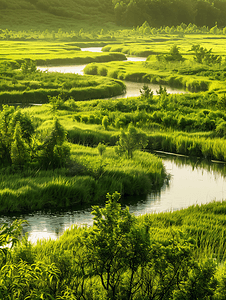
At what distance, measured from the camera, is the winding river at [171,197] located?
41.6 ft

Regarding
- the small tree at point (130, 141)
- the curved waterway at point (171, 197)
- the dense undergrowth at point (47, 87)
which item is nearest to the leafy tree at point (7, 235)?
the curved waterway at point (171, 197)

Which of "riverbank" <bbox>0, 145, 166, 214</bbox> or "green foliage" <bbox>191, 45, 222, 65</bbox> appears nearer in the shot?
"riverbank" <bbox>0, 145, 166, 214</bbox>

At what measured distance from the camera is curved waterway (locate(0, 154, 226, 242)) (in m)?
12.7

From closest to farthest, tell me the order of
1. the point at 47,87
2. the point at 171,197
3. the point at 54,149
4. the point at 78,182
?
the point at 78,182
the point at 171,197
the point at 54,149
the point at 47,87

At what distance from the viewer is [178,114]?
28.1 m

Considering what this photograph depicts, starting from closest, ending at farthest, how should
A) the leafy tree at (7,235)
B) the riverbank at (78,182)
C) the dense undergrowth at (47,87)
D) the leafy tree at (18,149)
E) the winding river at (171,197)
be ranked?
the leafy tree at (7,235)
the winding river at (171,197)
the riverbank at (78,182)
the leafy tree at (18,149)
the dense undergrowth at (47,87)

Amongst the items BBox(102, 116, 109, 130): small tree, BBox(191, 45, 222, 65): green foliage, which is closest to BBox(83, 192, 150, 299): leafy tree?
BBox(102, 116, 109, 130): small tree

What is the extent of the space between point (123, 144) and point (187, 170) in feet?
11.0

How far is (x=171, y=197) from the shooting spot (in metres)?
15.8

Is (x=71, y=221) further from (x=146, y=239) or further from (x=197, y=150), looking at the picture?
(x=197, y=150)

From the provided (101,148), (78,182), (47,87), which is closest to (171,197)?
(78,182)

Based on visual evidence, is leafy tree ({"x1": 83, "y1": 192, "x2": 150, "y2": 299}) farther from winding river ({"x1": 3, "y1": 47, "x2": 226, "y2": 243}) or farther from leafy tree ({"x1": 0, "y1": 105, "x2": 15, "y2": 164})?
leafy tree ({"x1": 0, "y1": 105, "x2": 15, "y2": 164})

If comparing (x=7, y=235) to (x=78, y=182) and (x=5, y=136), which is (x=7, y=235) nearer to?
(x=78, y=182)

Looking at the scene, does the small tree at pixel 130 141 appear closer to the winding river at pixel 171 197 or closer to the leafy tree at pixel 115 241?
the winding river at pixel 171 197
